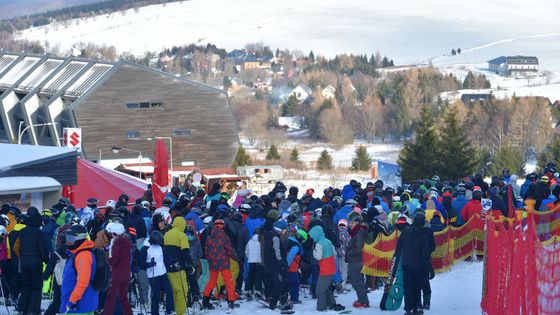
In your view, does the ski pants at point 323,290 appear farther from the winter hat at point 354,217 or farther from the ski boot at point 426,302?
the ski boot at point 426,302

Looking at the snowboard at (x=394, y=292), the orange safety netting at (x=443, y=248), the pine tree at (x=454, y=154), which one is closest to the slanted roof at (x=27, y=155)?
the orange safety netting at (x=443, y=248)

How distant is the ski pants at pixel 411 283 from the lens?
53.0 ft

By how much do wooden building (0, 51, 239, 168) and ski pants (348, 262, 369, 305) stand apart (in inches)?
1760

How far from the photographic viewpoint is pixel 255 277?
17.6 meters

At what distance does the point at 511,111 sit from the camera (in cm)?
10238

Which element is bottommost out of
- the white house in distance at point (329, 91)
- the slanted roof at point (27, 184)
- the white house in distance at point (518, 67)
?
the slanted roof at point (27, 184)

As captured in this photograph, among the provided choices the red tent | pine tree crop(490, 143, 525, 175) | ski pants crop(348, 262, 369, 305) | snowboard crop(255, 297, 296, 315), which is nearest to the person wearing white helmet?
snowboard crop(255, 297, 296, 315)

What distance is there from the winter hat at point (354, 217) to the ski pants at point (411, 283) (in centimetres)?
140

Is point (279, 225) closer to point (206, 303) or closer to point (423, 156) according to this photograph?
point (206, 303)

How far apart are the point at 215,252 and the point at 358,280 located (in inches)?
86.6

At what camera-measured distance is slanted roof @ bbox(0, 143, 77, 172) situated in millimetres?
27616

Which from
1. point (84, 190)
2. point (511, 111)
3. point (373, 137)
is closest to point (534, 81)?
point (373, 137)

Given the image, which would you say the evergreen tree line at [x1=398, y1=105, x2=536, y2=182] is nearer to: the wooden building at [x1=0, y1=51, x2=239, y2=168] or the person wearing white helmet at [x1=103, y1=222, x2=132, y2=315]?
the wooden building at [x1=0, y1=51, x2=239, y2=168]

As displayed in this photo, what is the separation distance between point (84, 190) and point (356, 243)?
46.9ft
